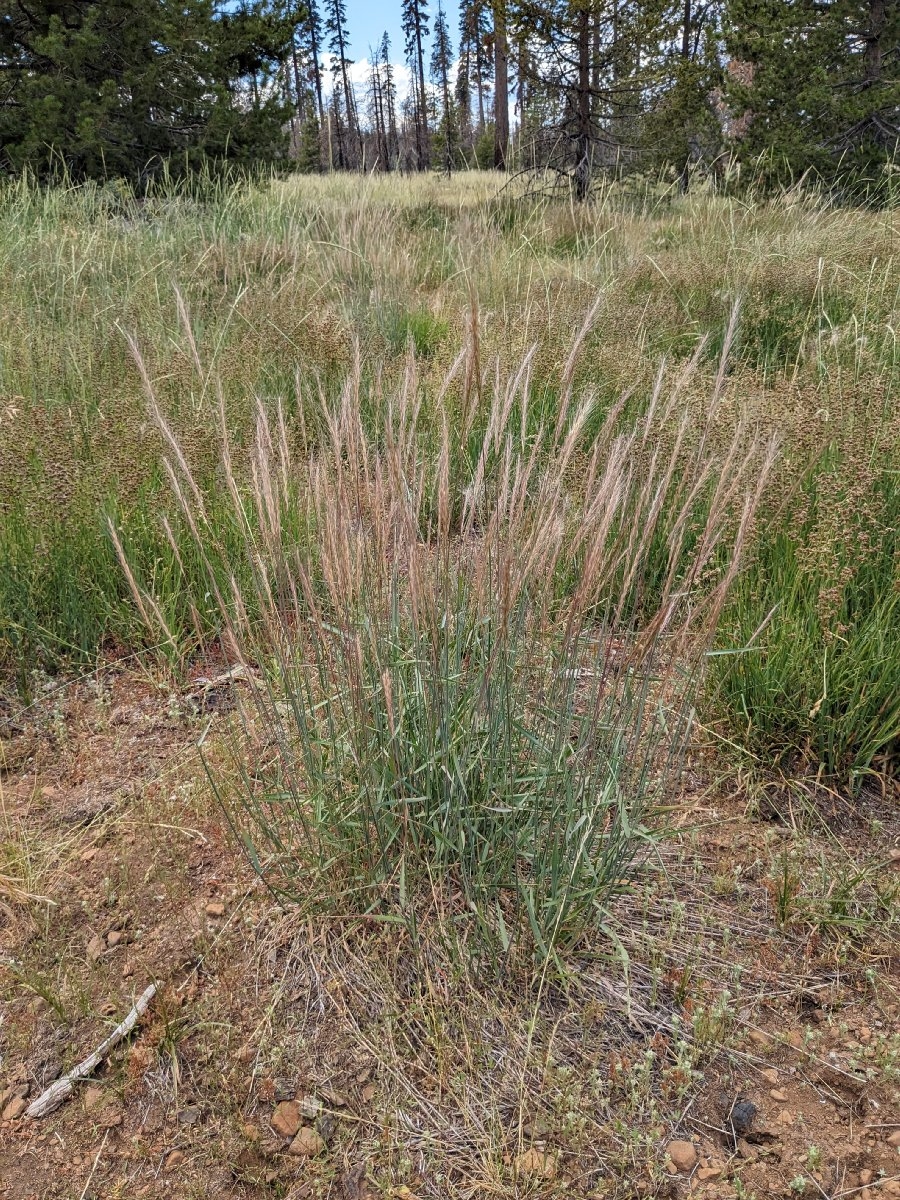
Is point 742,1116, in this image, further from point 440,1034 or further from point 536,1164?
point 440,1034

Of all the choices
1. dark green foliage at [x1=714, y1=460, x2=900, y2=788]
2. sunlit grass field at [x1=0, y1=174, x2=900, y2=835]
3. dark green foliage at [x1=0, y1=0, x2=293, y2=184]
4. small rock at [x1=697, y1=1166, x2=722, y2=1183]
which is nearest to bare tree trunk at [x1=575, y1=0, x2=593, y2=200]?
sunlit grass field at [x1=0, y1=174, x2=900, y2=835]

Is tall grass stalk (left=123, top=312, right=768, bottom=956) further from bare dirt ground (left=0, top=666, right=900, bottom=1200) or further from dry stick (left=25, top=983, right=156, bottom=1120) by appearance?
dry stick (left=25, top=983, right=156, bottom=1120)

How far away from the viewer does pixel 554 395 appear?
3.29m

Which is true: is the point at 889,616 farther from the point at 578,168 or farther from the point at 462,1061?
the point at 578,168

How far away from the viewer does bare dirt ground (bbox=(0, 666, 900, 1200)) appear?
1190 mm

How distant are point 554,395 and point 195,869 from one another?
7.85 feet

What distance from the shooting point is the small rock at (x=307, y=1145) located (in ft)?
3.98

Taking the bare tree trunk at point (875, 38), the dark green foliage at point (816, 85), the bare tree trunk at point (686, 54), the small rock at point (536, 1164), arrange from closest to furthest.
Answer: the small rock at point (536, 1164)
the dark green foliage at point (816, 85)
the bare tree trunk at point (875, 38)
the bare tree trunk at point (686, 54)

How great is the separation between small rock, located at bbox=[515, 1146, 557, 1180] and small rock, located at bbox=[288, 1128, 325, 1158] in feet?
1.02

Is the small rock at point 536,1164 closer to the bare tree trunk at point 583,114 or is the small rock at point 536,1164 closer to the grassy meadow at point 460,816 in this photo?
the grassy meadow at point 460,816

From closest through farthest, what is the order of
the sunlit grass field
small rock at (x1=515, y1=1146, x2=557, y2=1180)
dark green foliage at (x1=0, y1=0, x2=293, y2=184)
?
small rock at (x1=515, y1=1146, x2=557, y2=1180), the sunlit grass field, dark green foliage at (x1=0, y1=0, x2=293, y2=184)


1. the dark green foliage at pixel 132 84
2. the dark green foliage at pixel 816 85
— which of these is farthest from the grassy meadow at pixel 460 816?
the dark green foliage at pixel 816 85

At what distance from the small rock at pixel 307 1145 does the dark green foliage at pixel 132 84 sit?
663 centimetres

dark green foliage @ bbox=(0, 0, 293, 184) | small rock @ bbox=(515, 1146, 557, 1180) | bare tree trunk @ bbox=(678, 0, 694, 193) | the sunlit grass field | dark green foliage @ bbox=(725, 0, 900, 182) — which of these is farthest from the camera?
bare tree trunk @ bbox=(678, 0, 694, 193)
